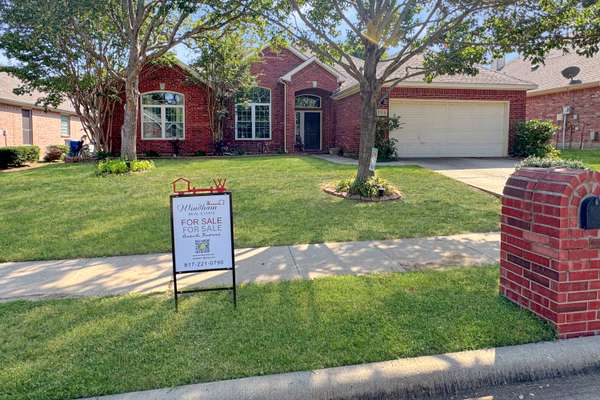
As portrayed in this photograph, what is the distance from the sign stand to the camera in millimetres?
4164

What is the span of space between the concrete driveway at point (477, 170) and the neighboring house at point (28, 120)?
1866 centimetres

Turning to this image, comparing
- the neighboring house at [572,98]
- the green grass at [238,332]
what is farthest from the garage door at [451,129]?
the green grass at [238,332]

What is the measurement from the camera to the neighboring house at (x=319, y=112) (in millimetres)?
18078

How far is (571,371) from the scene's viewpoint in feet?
10.9

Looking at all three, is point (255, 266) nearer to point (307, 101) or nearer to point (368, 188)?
point (368, 188)

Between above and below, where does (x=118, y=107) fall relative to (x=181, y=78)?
below

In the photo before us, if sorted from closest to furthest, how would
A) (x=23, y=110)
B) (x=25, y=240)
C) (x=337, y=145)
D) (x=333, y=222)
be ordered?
(x=25, y=240) → (x=333, y=222) → (x=337, y=145) → (x=23, y=110)

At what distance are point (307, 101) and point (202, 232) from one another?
67.8ft

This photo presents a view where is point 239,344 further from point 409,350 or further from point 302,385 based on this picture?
point 409,350

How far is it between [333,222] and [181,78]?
16131 millimetres

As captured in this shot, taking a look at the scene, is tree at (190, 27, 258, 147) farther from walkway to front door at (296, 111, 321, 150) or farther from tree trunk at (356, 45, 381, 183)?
tree trunk at (356, 45, 381, 183)

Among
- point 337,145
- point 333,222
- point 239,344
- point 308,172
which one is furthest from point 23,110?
point 239,344

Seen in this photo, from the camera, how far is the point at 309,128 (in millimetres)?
24250

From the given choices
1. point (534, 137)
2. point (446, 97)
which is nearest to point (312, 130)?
point (446, 97)
